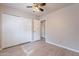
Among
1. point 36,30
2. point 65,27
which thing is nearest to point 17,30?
point 36,30

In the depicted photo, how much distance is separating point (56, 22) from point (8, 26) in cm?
281

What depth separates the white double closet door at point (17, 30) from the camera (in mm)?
3798

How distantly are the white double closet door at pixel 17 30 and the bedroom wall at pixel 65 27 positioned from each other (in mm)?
1362

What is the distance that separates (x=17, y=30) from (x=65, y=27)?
9.11 ft

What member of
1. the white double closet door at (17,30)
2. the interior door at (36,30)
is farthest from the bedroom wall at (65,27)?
the white double closet door at (17,30)

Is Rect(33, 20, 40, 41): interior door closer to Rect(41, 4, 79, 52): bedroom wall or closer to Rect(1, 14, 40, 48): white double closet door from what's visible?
Rect(1, 14, 40, 48): white double closet door

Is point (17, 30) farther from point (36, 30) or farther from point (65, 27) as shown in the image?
point (65, 27)

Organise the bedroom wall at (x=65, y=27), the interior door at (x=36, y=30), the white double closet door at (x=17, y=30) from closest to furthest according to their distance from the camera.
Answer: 1. the bedroom wall at (x=65, y=27)
2. the white double closet door at (x=17, y=30)
3. the interior door at (x=36, y=30)

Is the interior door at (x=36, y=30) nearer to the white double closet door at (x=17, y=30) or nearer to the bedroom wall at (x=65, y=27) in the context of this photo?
the white double closet door at (x=17, y=30)

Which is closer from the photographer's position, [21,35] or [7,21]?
[7,21]

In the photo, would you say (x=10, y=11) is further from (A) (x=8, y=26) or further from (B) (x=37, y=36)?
(B) (x=37, y=36)

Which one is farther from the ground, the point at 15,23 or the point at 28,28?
the point at 15,23

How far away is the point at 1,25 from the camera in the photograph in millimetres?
3570

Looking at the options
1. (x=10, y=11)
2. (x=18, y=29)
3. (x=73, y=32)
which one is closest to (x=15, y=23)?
(x=18, y=29)
